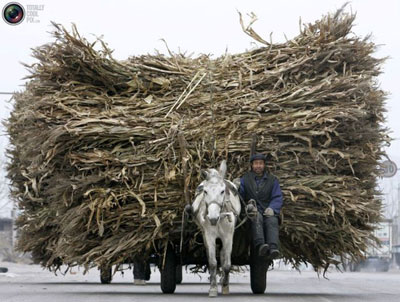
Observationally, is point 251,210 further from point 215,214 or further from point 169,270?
point 169,270

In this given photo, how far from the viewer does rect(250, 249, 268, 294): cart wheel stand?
50.3 ft

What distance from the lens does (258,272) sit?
50.6 ft

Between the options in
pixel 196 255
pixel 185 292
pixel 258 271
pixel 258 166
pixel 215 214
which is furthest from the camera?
pixel 185 292

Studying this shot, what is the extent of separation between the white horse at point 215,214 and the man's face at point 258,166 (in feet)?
1.36

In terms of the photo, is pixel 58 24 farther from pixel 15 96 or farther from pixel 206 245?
pixel 15 96

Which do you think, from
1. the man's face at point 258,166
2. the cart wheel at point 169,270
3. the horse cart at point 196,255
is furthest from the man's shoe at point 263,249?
the cart wheel at point 169,270

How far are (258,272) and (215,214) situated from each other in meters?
1.61

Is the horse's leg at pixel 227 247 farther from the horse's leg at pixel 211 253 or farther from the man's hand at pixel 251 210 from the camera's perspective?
the man's hand at pixel 251 210

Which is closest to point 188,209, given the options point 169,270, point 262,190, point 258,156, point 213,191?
point 213,191

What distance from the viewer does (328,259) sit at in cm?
1559

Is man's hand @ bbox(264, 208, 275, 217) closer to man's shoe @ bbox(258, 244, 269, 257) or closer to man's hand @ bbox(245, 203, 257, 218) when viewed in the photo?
man's hand @ bbox(245, 203, 257, 218)

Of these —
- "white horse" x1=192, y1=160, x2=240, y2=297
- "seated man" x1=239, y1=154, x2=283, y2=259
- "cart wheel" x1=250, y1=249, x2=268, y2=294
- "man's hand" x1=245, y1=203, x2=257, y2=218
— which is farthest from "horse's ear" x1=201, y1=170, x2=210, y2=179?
"cart wheel" x1=250, y1=249, x2=268, y2=294

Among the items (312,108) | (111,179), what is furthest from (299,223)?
(111,179)

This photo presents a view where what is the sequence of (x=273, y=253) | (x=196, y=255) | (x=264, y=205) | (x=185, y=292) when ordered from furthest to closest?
(x=185, y=292)
(x=196, y=255)
(x=264, y=205)
(x=273, y=253)
